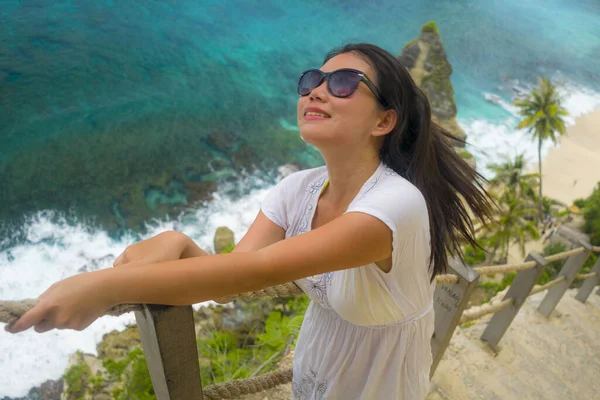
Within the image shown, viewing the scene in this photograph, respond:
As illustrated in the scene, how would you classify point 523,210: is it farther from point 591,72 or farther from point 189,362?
point 591,72

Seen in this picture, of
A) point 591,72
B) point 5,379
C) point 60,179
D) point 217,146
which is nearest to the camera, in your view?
point 5,379

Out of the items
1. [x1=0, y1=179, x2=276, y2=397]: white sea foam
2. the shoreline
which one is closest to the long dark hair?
[x1=0, y1=179, x2=276, y2=397]: white sea foam

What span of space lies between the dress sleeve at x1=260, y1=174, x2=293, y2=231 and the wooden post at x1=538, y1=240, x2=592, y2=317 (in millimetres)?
3373

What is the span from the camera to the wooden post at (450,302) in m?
2.25

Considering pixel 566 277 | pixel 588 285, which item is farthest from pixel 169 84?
pixel 566 277

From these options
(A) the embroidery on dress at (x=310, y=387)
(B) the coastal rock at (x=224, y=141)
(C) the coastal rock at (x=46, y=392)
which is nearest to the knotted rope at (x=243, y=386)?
(A) the embroidery on dress at (x=310, y=387)

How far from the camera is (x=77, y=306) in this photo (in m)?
0.92

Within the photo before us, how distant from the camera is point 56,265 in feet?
59.0

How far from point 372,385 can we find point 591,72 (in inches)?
2227

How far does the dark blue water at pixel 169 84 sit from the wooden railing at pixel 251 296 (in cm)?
1863

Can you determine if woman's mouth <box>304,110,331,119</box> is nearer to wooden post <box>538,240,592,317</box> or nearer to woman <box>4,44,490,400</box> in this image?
woman <box>4,44,490,400</box>

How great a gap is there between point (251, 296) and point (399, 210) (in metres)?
0.53

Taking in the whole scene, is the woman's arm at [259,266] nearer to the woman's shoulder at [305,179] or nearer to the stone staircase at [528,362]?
the woman's shoulder at [305,179]

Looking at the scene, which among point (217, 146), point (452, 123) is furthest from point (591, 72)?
point (217, 146)
